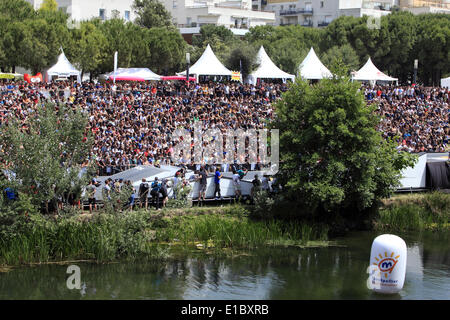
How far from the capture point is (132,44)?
57.9 m

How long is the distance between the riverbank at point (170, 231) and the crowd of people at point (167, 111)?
18.7 ft

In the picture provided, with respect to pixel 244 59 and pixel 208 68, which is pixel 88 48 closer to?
pixel 208 68

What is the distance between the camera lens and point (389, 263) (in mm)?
19391

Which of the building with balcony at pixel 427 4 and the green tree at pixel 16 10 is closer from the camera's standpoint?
the green tree at pixel 16 10

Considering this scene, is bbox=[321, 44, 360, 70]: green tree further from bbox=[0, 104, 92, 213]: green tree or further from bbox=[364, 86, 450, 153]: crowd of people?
bbox=[0, 104, 92, 213]: green tree

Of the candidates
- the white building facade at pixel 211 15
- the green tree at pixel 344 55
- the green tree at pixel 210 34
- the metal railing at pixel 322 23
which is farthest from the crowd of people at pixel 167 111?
the metal railing at pixel 322 23

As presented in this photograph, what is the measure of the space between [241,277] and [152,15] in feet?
197

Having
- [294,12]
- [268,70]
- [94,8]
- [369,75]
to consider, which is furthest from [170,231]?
[294,12]

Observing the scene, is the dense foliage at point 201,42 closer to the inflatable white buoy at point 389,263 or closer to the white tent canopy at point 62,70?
the white tent canopy at point 62,70

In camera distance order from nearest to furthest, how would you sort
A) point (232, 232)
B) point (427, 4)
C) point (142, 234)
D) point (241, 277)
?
point (241, 277) → point (142, 234) → point (232, 232) → point (427, 4)

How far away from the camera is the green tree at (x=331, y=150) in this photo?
2552 centimetres

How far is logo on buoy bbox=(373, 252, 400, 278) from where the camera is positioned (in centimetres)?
1934
